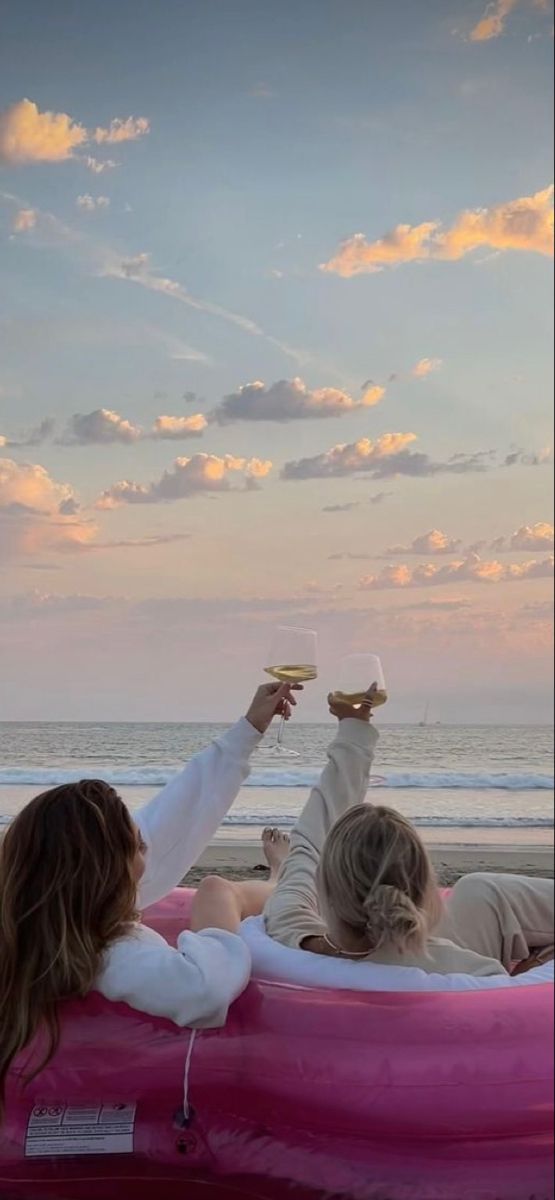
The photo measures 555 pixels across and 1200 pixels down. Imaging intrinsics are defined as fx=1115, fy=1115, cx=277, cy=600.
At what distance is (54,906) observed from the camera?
1.70 metres

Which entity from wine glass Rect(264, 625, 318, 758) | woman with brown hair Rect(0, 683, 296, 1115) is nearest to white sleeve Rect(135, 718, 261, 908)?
wine glass Rect(264, 625, 318, 758)

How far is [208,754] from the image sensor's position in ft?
6.65

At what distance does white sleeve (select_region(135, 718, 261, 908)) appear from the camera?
2.01 m

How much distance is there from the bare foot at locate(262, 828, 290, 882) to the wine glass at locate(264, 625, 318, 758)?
36 cm

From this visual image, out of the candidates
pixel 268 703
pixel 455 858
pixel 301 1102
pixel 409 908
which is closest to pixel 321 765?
pixel 268 703

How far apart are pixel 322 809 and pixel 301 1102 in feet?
1.55

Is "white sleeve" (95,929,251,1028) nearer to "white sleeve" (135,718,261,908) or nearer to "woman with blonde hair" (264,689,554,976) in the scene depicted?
"woman with blonde hair" (264,689,554,976)

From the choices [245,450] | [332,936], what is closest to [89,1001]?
[332,936]

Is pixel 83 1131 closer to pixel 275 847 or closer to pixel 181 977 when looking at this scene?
pixel 181 977

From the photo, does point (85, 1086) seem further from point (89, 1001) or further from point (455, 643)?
point (455, 643)

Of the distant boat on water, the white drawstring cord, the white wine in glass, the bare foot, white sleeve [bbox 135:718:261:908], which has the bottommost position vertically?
the white drawstring cord

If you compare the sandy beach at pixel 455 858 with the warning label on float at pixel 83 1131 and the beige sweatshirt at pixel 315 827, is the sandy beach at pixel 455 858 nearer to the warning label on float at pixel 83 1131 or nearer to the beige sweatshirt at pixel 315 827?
the beige sweatshirt at pixel 315 827

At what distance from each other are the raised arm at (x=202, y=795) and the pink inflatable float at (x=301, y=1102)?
0.31 metres

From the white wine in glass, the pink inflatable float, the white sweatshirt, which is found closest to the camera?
the pink inflatable float
